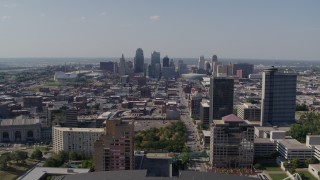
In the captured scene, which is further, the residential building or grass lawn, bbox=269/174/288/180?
the residential building

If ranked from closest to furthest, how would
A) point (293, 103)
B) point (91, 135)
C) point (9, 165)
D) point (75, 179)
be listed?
point (75, 179) → point (9, 165) → point (91, 135) → point (293, 103)

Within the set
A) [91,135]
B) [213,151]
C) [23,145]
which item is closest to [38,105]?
[23,145]

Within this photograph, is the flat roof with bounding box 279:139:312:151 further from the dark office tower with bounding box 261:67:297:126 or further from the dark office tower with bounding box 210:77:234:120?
the dark office tower with bounding box 261:67:297:126

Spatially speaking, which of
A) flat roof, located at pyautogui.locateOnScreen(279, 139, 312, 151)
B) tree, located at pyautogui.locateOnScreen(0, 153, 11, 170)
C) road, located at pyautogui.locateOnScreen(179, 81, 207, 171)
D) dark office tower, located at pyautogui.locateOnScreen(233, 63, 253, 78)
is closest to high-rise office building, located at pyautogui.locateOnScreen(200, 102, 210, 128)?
road, located at pyautogui.locateOnScreen(179, 81, 207, 171)

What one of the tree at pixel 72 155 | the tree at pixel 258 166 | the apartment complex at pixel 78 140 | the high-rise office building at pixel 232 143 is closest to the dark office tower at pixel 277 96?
the tree at pixel 258 166

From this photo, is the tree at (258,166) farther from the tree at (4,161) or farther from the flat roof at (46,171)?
the tree at (4,161)

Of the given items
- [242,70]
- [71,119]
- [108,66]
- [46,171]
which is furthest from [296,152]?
[108,66]

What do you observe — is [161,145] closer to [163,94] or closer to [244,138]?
[244,138]
